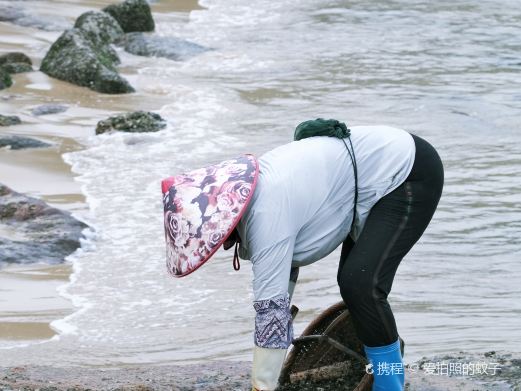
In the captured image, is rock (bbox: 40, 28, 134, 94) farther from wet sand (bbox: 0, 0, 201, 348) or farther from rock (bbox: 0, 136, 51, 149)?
rock (bbox: 0, 136, 51, 149)

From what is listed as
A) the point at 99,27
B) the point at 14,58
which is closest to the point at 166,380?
the point at 14,58

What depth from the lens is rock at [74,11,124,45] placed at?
15406mm

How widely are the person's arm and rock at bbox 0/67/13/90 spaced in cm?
1000

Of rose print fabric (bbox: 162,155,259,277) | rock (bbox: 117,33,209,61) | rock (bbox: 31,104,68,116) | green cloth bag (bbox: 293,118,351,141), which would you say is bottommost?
rock (bbox: 117,33,209,61)

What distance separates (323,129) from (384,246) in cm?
46

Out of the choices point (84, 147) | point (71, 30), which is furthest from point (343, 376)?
point (71, 30)

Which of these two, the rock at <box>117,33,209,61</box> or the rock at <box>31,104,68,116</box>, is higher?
the rock at <box>31,104,68,116</box>

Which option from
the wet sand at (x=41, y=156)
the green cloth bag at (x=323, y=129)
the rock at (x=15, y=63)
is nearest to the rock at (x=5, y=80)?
the wet sand at (x=41, y=156)

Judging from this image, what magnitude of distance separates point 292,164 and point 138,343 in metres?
2.75

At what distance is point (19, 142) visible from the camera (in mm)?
10289

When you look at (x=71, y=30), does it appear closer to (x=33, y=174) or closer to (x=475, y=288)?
(x=33, y=174)

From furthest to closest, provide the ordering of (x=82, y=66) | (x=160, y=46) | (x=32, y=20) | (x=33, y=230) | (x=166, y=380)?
(x=32, y=20), (x=160, y=46), (x=82, y=66), (x=33, y=230), (x=166, y=380)

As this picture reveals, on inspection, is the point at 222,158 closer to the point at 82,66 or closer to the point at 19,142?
the point at 19,142

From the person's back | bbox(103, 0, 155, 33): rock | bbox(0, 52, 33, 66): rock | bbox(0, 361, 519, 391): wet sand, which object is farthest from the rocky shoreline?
bbox(103, 0, 155, 33): rock
